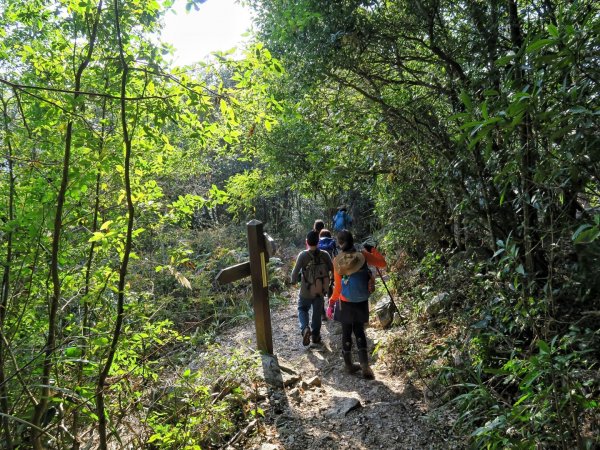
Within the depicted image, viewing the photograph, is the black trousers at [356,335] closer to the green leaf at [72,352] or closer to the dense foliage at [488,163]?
the dense foliage at [488,163]

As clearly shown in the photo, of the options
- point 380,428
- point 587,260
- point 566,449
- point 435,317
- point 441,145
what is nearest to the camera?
point 566,449

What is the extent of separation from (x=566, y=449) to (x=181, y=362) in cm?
526

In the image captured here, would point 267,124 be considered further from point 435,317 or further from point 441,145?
point 435,317

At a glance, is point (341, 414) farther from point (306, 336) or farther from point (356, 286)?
point (306, 336)

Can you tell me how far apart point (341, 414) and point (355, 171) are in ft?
11.2

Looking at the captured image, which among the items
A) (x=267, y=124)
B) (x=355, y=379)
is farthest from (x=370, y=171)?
(x=267, y=124)

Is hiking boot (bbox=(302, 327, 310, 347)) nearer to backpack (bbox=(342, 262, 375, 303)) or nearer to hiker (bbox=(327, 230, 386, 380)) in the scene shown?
hiker (bbox=(327, 230, 386, 380))

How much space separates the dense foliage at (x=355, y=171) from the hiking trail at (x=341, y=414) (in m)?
0.29

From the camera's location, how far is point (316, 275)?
5.96m

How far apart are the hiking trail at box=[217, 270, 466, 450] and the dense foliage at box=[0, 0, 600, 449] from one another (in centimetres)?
29

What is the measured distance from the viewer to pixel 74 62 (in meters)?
2.75

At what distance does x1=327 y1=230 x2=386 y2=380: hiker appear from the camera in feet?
15.8

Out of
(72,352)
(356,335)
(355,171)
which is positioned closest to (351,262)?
(356,335)

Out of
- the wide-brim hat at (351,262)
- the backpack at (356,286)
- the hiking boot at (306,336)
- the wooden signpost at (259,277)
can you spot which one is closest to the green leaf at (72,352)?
the wooden signpost at (259,277)
